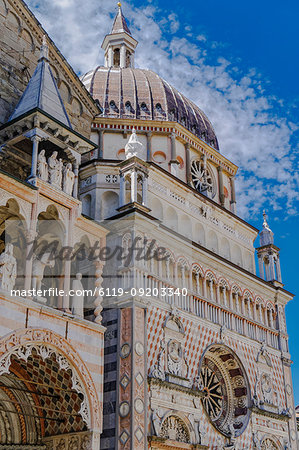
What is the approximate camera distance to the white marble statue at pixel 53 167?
1711cm

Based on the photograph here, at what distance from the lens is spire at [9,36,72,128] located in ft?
59.6

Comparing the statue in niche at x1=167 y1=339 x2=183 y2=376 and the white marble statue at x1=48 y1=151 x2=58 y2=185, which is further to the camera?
the statue in niche at x1=167 y1=339 x2=183 y2=376

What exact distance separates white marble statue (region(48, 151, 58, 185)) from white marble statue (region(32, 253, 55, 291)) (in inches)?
82.5

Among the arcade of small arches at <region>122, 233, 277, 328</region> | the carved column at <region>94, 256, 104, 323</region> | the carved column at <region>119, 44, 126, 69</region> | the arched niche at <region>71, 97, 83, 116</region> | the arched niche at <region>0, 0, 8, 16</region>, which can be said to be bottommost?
the carved column at <region>94, 256, 104, 323</region>

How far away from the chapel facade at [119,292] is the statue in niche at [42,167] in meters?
0.03

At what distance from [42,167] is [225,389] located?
10565 mm

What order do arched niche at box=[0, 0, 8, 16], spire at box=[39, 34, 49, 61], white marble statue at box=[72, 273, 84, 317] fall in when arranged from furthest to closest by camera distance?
1. arched niche at box=[0, 0, 8, 16]
2. spire at box=[39, 34, 49, 61]
3. white marble statue at box=[72, 273, 84, 317]

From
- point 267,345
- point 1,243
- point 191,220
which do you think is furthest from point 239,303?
point 1,243

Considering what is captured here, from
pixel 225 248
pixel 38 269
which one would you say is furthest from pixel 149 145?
pixel 38 269

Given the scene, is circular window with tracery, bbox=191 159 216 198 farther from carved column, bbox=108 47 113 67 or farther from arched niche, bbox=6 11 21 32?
carved column, bbox=108 47 113 67

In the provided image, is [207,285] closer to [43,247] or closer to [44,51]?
[43,247]

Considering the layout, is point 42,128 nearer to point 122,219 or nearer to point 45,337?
point 122,219

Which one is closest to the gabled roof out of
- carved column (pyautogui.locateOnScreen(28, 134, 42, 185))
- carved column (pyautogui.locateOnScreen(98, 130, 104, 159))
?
carved column (pyautogui.locateOnScreen(98, 130, 104, 159))

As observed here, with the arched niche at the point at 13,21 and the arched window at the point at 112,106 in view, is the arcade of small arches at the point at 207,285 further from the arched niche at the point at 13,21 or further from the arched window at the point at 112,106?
the arched window at the point at 112,106
